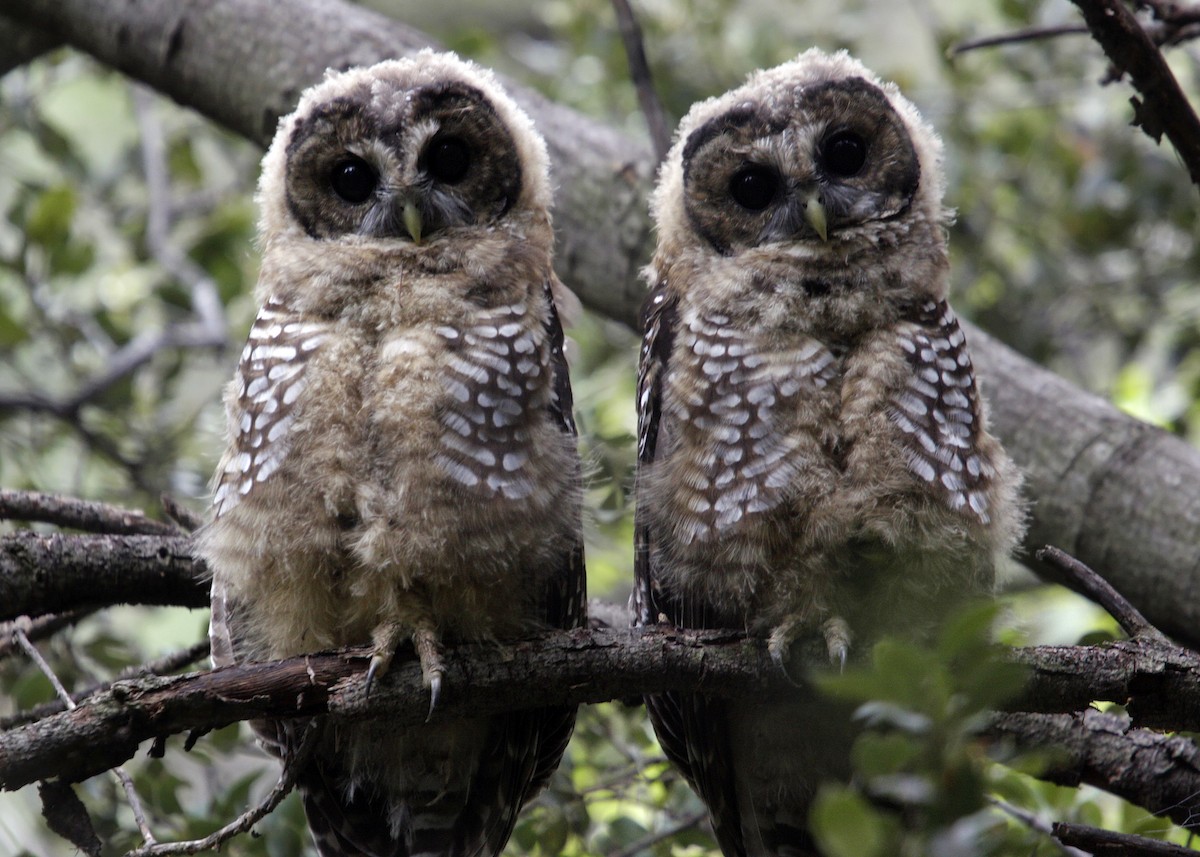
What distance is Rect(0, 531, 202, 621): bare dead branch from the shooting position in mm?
2422

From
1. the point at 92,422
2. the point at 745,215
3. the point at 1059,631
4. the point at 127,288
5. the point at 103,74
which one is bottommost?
the point at 1059,631

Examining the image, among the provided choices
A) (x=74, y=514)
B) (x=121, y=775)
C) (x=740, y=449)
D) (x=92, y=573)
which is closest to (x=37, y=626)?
(x=74, y=514)

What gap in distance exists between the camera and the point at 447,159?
2582mm

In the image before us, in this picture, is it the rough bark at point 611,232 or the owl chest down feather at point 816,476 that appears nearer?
the owl chest down feather at point 816,476

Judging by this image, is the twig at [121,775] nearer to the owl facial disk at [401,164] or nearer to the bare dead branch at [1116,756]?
the owl facial disk at [401,164]

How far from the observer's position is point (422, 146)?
2510 millimetres

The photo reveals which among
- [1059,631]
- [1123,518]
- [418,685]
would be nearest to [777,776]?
[418,685]

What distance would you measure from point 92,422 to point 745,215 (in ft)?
8.37

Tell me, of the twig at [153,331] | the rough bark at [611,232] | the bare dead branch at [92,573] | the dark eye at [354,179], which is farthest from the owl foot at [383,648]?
the twig at [153,331]

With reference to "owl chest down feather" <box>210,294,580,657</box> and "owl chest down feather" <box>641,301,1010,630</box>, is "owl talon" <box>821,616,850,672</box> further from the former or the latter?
"owl chest down feather" <box>210,294,580,657</box>

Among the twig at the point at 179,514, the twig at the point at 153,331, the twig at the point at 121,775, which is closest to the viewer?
the twig at the point at 121,775

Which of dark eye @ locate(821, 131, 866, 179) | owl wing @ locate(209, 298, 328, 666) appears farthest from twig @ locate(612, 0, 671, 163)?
owl wing @ locate(209, 298, 328, 666)

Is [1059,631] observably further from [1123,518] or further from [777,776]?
[777,776]

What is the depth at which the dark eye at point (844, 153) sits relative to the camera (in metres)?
2.63
